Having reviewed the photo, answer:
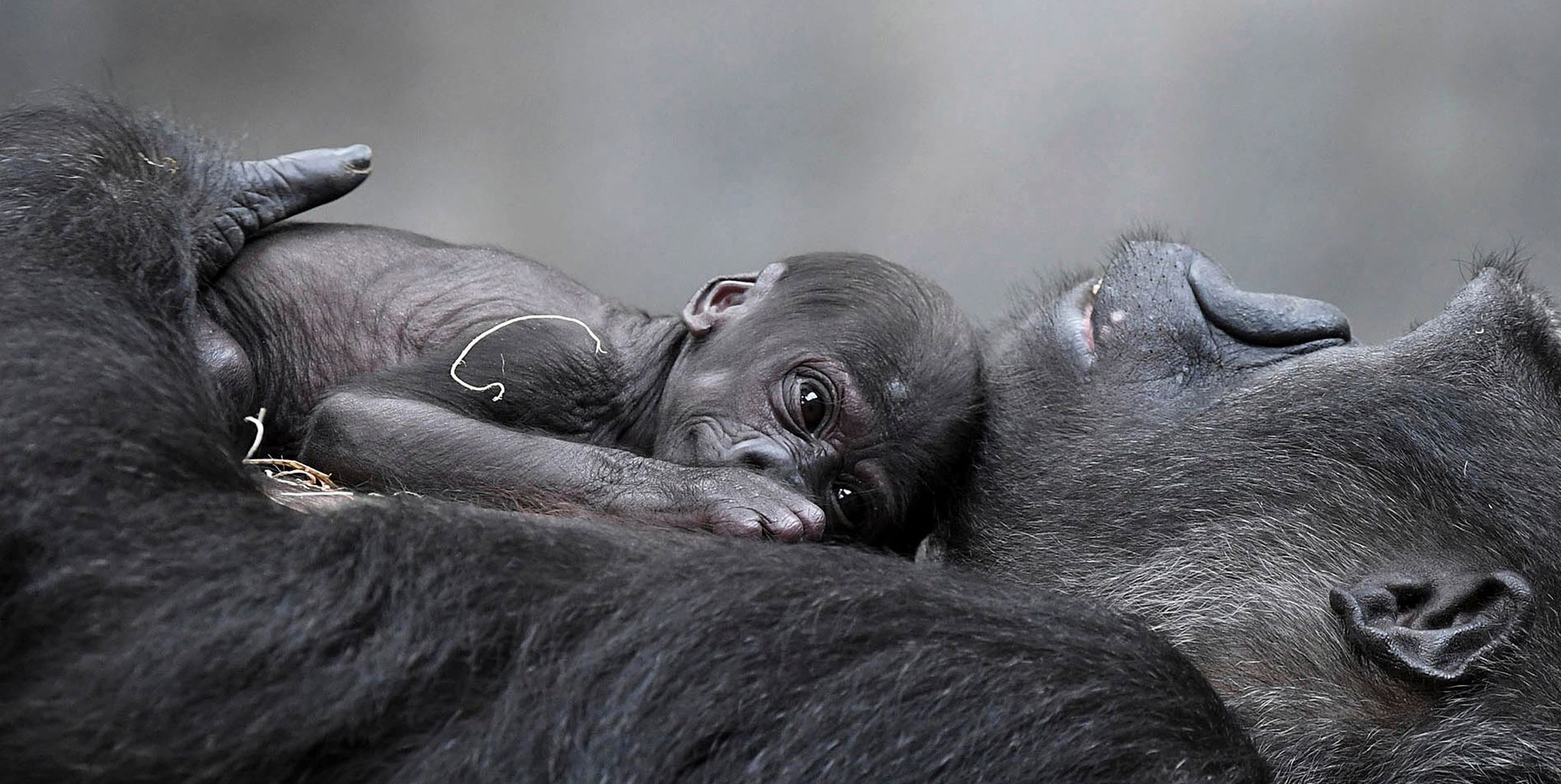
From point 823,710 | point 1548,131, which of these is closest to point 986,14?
point 1548,131

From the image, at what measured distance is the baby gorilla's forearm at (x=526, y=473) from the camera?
181 centimetres

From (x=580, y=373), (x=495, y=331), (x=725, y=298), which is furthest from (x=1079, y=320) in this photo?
(x=495, y=331)

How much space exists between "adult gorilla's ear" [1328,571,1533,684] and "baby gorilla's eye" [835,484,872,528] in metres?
0.65

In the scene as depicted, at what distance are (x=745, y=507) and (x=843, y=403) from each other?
0.38 metres

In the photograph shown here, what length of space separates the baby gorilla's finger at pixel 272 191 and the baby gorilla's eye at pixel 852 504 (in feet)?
2.68

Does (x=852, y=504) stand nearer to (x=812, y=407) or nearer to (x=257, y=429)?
(x=812, y=407)

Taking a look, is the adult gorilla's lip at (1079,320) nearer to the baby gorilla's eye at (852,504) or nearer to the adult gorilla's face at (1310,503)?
the adult gorilla's face at (1310,503)

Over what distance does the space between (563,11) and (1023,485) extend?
11.2 feet

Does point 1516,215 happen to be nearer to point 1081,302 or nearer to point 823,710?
point 1081,302

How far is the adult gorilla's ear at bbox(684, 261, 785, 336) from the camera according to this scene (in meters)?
2.29

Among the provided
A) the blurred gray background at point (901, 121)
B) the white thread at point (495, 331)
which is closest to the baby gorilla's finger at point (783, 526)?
the white thread at point (495, 331)

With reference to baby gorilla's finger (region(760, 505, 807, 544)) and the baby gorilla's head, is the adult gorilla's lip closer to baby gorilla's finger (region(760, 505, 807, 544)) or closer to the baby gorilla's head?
the baby gorilla's head

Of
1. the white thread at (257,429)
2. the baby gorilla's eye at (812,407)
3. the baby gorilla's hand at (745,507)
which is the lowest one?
the white thread at (257,429)

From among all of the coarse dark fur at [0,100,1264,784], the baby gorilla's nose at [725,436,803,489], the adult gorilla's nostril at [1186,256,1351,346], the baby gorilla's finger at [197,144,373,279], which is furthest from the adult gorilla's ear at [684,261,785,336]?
the coarse dark fur at [0,100,1264,784]
